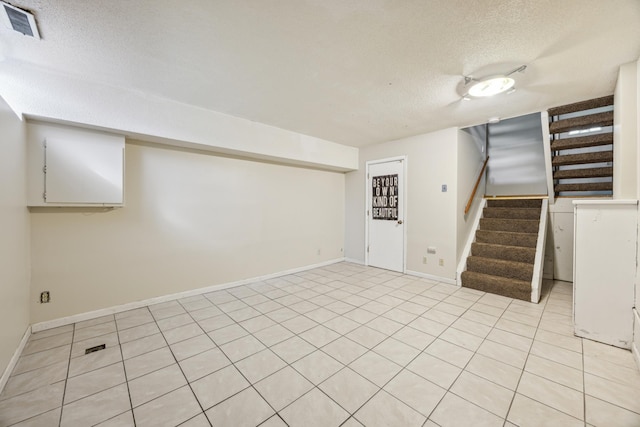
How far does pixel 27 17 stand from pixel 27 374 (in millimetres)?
2532

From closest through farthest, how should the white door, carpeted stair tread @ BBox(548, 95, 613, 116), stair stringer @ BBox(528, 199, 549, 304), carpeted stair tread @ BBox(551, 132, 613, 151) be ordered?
carpeted stair tread @ BBox(548, 95, 613, 116)
stair stringer @ BBox(528, 199, 549, 304)
carpeted stair tread @ BBox(551, 132, 613, 151)
the white door

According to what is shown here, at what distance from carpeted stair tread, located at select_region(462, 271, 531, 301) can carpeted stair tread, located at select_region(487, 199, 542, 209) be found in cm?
182

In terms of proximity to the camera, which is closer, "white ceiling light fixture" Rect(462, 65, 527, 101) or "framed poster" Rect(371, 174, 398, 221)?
"white ceiling light fixture" Rect(462, 65, 527, 101)

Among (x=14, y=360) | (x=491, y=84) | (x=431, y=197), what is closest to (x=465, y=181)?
(x=431, y=197)

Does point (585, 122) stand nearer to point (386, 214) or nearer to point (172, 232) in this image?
point (386, 214)

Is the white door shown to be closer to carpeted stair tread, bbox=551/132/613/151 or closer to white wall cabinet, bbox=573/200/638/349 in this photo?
carpeted stair tread, bbox=551/132/613/151

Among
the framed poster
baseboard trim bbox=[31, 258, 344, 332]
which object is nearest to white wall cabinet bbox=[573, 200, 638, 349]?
the framed poster

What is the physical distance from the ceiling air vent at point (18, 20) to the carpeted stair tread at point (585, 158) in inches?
243

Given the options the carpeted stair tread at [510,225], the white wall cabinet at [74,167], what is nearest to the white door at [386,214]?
the carpeted stair tread at [510,225]

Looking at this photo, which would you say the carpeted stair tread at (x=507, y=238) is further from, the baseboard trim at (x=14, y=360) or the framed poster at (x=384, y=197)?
the baseboard trim at (x=14, y=360)

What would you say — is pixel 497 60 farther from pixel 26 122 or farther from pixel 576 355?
pixel 26 122

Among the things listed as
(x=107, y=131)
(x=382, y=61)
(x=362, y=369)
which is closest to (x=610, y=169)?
(x=382, y=61)

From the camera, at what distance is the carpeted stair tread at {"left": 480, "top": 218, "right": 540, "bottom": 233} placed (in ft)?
13.3

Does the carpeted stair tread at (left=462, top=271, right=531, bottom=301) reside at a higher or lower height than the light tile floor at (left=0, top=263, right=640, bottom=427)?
higher
